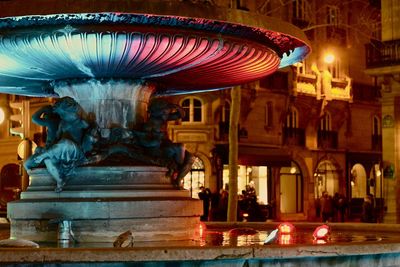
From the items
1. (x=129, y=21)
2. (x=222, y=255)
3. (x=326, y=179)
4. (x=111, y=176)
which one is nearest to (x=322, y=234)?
(x=111, y=176)

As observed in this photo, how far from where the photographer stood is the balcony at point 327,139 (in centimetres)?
4377

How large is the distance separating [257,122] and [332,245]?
33708mm

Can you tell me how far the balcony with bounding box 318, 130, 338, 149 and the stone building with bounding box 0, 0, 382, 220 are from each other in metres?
0.06

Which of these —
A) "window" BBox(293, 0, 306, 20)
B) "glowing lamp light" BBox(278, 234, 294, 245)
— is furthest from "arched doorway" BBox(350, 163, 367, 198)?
"glowing lamp light" BBox(278, 234, 294, 245)

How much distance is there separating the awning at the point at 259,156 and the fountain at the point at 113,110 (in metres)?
27.8

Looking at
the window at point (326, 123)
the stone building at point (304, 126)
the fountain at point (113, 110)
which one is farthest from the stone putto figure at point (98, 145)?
the window at point (326, 123)

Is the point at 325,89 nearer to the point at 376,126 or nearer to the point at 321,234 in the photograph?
the point at 376,126

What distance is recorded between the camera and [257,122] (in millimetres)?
40125

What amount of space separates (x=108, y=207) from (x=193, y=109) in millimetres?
29509

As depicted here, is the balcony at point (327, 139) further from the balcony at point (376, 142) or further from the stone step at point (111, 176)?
the stone step at point (111, 176)

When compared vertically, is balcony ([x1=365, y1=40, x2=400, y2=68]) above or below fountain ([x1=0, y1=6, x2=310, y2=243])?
above

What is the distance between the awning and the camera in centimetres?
3781

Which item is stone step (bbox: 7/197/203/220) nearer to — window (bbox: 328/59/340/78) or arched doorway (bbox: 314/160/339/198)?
arched doorway (bbox: 314/160/339/198)

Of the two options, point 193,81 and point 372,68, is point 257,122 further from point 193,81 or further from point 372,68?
point 193,81
